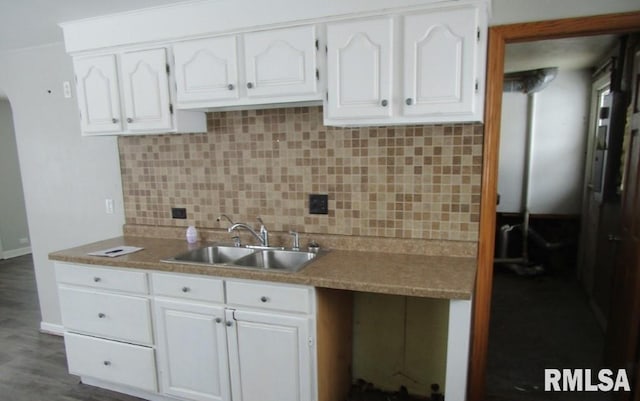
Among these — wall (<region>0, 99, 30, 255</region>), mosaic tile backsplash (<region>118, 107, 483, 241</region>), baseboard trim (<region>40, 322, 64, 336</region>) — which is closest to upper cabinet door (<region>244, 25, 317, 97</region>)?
mosaic tile backsplash (<region>118, 107, 483, 241</region>)

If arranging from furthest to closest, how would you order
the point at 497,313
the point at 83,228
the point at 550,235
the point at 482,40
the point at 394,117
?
the point at 550,235, the point at 497,313, the point at 83,228, the point at 394,117, the point at 482,40

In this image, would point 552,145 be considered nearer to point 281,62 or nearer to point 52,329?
point 281,62

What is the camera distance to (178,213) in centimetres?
268

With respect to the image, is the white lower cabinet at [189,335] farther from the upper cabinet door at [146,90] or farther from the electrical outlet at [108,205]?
the upper cabinet door at [146,90]

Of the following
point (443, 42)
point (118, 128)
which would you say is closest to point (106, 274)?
point (118, 128)

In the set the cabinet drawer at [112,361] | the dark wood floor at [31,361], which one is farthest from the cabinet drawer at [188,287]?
the dark wood floor at [31,361]

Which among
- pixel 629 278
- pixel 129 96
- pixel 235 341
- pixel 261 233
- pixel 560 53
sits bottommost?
pixel 235 341

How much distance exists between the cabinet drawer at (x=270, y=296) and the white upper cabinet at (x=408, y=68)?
86 cm

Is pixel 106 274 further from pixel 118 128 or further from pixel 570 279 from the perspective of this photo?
pixel 570 279

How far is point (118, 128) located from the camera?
93.7 inches

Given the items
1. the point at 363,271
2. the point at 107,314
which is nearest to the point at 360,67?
the point at 363,271

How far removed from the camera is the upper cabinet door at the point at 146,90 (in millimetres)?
2215

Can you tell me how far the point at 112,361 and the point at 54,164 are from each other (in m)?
1.68

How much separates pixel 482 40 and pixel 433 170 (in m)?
0.69
